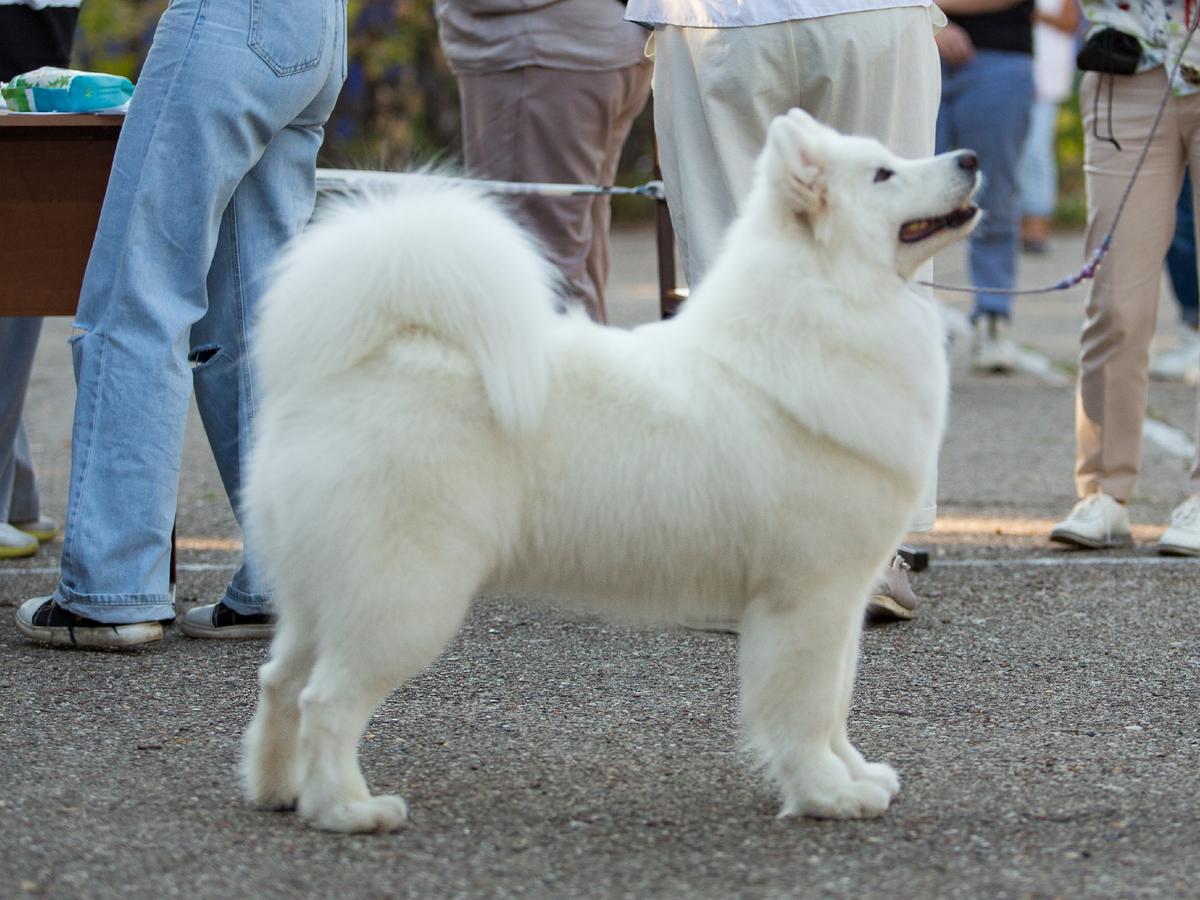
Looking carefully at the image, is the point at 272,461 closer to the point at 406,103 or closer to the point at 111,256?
the point at 111,256

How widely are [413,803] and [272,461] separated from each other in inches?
27.7

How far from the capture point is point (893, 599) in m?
4.18

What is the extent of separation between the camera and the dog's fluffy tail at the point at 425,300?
2654 mm

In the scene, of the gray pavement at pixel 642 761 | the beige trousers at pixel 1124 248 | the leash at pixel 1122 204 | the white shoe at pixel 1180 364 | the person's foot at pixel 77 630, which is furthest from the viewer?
the white shoe at pixel 1180 364

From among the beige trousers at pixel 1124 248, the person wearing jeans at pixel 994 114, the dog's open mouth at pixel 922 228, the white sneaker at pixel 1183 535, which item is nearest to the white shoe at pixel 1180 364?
the person wearing jeans at pixel 994 114

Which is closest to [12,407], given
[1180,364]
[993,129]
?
[993,129]

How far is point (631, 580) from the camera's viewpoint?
9.16ft

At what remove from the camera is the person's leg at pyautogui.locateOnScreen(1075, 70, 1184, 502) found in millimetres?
4965

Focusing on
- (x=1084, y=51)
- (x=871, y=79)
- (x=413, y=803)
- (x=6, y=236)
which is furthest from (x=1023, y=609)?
(x=6, y=236)

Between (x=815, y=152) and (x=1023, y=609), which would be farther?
(x=1023, y=609)

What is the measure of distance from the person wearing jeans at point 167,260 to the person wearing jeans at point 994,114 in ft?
16.8

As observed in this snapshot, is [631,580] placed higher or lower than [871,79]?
lower

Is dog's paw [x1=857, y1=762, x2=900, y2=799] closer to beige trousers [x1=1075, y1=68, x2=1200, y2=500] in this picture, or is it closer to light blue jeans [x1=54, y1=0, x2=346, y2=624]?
light blue jeans [x1=54, y1=0, x2=346, y2=624]

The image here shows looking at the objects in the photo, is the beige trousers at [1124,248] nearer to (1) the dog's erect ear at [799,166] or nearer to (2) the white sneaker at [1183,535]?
(2) the white sneaker at [1183,535]
